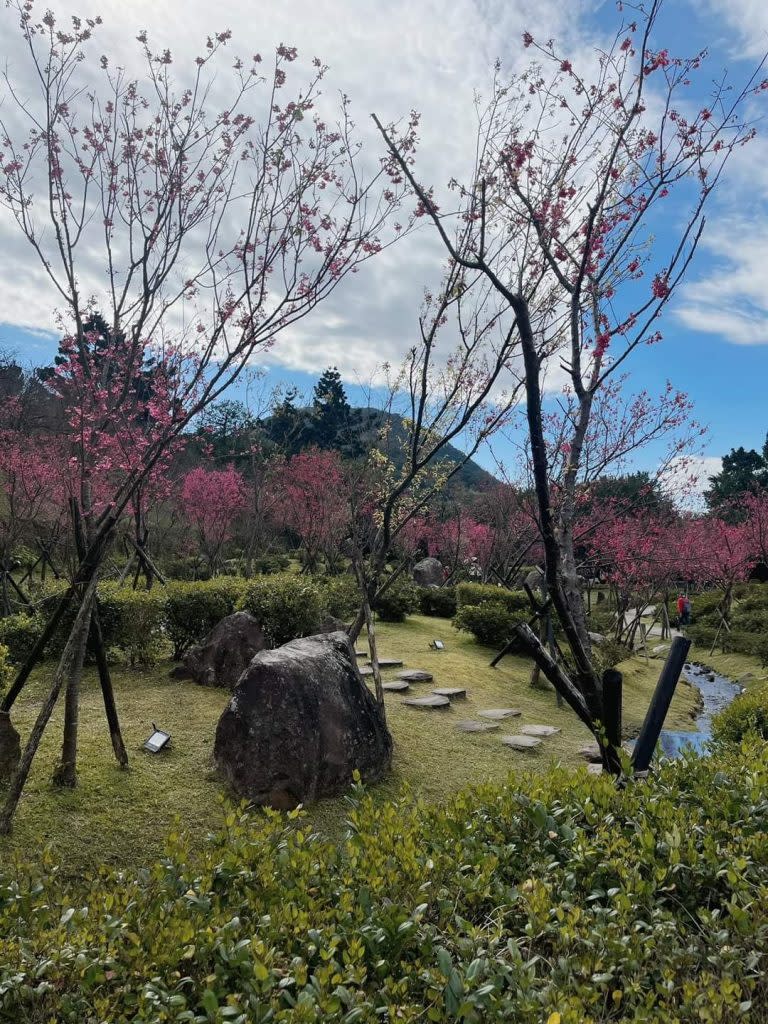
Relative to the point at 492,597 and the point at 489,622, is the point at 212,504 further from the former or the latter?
the point at 489,622

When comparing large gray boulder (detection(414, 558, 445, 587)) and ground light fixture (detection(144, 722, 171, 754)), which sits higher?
large gray boulder (detection(414, 558, 445, 587))

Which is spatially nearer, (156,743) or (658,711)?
(658,711)

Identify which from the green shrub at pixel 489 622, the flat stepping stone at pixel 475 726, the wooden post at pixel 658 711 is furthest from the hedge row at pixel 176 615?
the wooden post at pixel 658 711

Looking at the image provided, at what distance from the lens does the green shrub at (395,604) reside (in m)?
15.5

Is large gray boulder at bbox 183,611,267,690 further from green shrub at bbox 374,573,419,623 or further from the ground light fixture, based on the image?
green shrub at bbox 374,573,419,623

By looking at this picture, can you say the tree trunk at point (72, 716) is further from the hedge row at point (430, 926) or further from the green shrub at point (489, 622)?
the green shrub at point (489, 622)

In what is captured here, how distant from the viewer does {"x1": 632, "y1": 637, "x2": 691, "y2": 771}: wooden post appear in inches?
138

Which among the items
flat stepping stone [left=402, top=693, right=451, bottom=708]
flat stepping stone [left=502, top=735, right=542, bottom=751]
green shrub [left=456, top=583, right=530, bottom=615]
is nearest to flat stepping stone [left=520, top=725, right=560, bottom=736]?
flat stepping stone [left=502, top=735, right=542, bottom=751]

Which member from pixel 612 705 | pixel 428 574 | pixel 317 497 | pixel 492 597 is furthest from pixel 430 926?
pixel 428 574

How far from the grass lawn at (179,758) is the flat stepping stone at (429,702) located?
0.16 m

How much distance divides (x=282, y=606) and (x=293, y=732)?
14.9 feet

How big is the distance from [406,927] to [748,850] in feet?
4.37

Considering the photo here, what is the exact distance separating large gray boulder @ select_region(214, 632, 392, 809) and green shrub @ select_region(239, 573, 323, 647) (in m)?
3.87

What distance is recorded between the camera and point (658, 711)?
355cm
